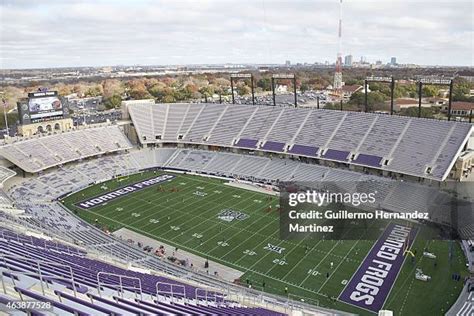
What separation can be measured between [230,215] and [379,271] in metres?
13.5

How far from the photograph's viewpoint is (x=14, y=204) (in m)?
34.6

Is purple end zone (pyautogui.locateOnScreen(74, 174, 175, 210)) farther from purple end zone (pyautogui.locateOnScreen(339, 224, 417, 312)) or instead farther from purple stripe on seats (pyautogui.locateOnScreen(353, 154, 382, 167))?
purple end zone (pyautogui.locateOnScreen(339, 224, 417, 312))

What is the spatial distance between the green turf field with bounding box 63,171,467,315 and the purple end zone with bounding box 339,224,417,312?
44cm

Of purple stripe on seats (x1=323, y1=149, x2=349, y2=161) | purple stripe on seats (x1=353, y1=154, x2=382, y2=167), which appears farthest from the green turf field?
purple stripe on seats (x1=353, y1=154, x2=382, y2=167)

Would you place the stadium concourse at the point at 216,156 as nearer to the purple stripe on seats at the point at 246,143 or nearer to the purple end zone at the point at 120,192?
the purple stripe on seats at the point at 246,143

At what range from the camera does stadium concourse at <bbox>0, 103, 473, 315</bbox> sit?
92.7 feet

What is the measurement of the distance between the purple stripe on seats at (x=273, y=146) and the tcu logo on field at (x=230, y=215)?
44.5 ft

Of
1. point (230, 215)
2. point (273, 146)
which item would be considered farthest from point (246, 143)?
point (230, 215)

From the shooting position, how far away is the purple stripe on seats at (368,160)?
3938 centimetres

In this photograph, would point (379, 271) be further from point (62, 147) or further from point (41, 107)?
point (41, 107)

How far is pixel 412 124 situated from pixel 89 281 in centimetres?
3809

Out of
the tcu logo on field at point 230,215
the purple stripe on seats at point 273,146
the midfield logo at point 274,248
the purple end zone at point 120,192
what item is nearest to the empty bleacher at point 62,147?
the purple end zone at point 120,192

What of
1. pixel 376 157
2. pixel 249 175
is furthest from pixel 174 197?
pixel 376 157

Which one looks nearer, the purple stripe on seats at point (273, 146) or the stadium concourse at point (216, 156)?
the stadium concourse at point (216, 156)
